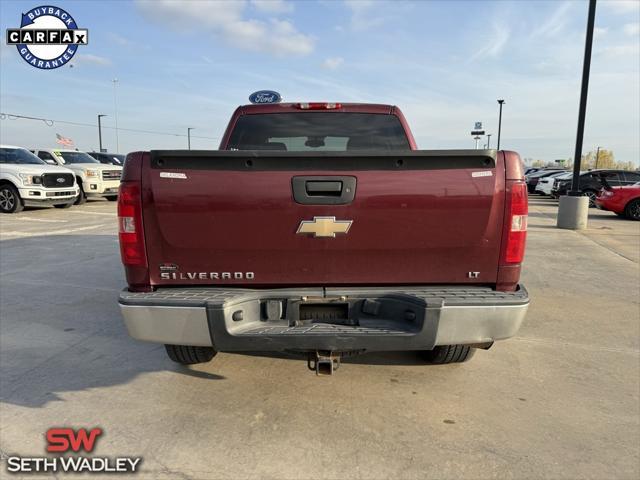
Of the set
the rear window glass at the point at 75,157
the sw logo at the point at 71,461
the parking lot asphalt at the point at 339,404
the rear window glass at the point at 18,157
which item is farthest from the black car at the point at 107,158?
the sw logo at the point at 71,461

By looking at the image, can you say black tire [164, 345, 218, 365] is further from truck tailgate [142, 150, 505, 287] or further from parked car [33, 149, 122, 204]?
parked car [33, 149, 122, 204]

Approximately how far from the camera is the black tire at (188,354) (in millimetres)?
3305

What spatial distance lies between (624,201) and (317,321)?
15.5 meters

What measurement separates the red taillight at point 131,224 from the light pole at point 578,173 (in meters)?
12.1

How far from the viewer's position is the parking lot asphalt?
2.48m

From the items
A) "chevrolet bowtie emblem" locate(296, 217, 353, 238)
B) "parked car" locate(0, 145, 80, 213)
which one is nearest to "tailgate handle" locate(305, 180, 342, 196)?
"chevrolet bowtie emblem" locate(296, 217, 353, 238)

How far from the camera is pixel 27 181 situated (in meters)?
13.6

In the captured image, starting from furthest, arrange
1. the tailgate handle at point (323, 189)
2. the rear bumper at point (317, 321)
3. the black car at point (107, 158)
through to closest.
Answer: the black car at point (107, 158), the tailgate handle at point (323, 189), the rear bumper at point (317, 321)

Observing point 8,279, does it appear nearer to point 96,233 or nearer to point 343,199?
point 96,233

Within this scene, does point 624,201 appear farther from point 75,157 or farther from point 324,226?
point 75,157

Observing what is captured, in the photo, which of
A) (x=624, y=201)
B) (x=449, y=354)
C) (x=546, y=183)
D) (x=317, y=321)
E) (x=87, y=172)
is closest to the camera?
(x=317, y=321)

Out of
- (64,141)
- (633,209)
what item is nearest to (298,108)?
(633,209)

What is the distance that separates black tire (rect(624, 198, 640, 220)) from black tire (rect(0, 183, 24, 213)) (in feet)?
63.7

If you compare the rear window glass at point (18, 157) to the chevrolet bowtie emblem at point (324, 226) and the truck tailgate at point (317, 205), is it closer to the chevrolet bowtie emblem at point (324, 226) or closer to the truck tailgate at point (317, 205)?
the truck tailgate at point (317, 205)
